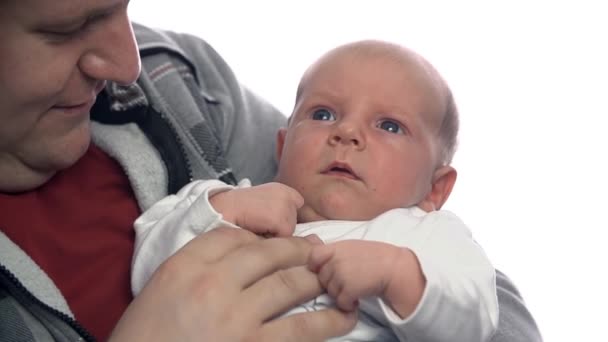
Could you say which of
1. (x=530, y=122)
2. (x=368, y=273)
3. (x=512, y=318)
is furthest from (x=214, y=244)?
(x=530, y=122)

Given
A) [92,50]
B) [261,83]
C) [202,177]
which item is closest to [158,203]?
[202,177]

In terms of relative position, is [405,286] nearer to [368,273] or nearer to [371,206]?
[368,273]

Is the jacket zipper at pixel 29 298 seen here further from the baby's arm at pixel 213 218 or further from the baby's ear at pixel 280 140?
the baby's ear at pixel 280 140

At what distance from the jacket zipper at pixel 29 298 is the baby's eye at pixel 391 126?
513 millimetres

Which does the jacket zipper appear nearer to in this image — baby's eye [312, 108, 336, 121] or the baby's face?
the baby's face

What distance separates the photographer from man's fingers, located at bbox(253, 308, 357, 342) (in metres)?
1.05

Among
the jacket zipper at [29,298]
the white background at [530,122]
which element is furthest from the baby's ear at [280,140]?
the white background at [530,122]

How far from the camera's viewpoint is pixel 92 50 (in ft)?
3.68

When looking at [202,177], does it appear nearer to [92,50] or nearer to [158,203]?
[158,203]

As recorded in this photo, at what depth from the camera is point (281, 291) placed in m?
1.08

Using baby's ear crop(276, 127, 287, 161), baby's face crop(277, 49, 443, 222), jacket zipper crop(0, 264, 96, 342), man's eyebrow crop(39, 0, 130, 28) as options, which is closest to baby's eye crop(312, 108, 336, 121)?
baby's face crop(277, 49, 443, 222)

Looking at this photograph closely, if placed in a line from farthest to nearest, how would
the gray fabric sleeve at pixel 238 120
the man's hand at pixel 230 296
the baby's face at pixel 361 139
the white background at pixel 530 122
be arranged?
the white background at pixel 530 122
the gray fabric sleeve at pixel 238 120
the baby's face at pixel 361 139
the man's hand at pixel 230 296

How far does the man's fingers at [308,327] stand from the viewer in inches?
41.4

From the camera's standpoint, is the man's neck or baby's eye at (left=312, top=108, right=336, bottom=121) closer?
the man's neck
